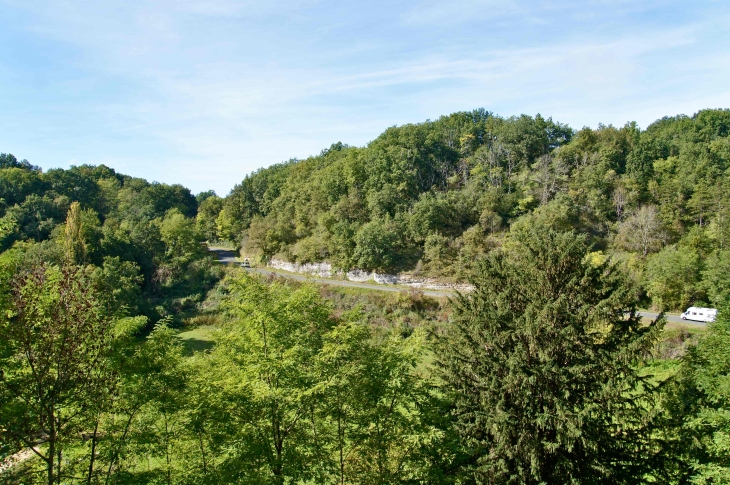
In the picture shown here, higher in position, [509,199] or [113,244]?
[509,199]

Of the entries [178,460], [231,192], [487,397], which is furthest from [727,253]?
[231,192]

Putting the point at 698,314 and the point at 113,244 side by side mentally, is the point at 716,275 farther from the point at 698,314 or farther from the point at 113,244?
the point at 113,244

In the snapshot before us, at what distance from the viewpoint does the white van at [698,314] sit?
26.0m

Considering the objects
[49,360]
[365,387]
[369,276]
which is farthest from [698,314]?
[49,360]

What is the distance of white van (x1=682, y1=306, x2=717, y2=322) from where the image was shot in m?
26.0

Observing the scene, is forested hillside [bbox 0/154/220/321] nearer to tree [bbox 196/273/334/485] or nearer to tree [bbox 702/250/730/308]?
tree [bbox 196/273/334/485]

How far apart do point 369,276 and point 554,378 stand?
29356mm

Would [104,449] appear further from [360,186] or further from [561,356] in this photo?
[360,186]

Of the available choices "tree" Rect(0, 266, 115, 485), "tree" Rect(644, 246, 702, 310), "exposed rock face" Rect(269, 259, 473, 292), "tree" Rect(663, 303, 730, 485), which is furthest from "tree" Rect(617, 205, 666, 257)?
"tree" Rect(0, 266, 115, 485)

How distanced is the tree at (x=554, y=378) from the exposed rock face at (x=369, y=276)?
22560mm

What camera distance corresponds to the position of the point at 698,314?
86.5 ft

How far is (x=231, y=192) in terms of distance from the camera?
68.7 meters

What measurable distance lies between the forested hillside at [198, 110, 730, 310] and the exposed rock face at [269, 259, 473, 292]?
806 millimetres

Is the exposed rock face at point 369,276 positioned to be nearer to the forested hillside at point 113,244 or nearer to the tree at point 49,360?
the forested hillside at point 113,244
